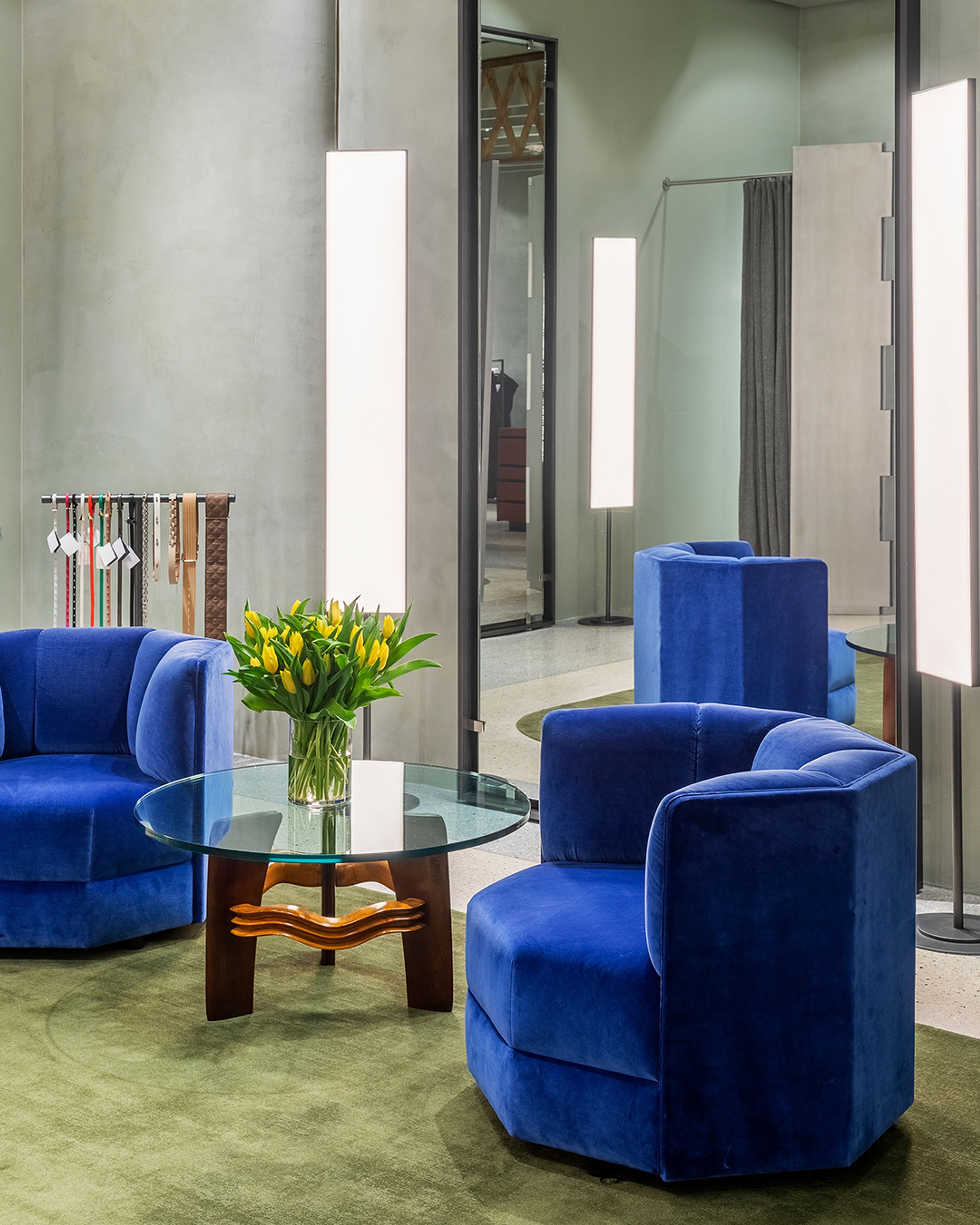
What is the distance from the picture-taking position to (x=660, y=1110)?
2.21 m

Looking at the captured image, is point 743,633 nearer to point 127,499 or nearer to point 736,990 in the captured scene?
point 736,990

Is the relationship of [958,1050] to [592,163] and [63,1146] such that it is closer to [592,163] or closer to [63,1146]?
[63,1146]

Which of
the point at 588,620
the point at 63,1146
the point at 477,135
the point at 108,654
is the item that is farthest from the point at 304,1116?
the point at 477,135

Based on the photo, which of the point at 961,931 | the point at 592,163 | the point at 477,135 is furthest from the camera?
the point at 477,135

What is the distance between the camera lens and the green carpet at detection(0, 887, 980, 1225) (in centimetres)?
220

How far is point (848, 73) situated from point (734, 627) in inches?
62.8

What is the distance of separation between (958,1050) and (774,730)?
0.80 meters

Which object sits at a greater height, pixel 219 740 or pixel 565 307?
pixel 565 307

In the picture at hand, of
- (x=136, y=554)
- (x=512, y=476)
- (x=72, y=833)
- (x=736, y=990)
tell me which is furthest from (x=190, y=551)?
(x=736, y=990)

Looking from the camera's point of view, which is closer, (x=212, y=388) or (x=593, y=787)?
(x=593, y=787)

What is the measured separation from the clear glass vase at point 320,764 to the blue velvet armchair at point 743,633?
4.90 feet

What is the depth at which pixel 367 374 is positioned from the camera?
4.38 meters

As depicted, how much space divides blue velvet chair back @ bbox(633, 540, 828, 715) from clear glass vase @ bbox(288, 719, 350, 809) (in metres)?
1.51

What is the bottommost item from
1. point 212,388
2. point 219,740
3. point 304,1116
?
point 304,1116
